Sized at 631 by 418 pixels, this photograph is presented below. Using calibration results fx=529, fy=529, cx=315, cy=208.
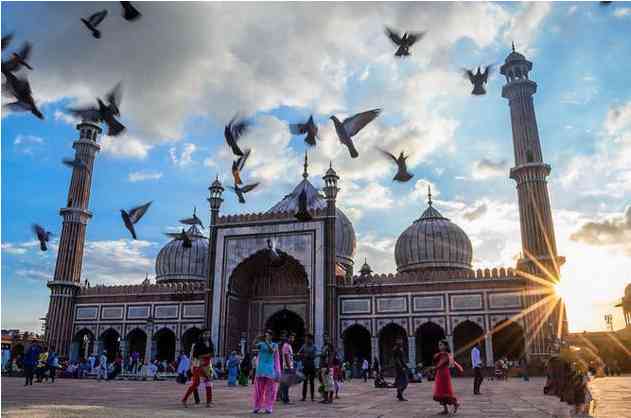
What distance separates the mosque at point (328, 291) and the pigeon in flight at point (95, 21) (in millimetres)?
20394

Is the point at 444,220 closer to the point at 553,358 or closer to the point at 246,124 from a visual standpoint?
the point at 246,124

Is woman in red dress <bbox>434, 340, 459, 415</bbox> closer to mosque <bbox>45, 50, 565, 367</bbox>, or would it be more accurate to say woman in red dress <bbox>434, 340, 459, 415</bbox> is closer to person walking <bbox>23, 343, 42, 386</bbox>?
person walking <bbox>23, 343, 42, 386</bbox>

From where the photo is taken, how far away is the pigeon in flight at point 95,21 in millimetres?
8859

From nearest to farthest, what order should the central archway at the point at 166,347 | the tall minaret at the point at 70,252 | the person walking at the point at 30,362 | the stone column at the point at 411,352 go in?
the person walking at the point at 30,362
the stone column at the point at 411,352
the tall minaret at the point at 70,252
the central archway at the point at 166,347

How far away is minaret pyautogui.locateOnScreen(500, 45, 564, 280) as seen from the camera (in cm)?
2633

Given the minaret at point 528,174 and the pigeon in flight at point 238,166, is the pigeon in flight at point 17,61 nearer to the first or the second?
the pigeon in flight at point 238,166

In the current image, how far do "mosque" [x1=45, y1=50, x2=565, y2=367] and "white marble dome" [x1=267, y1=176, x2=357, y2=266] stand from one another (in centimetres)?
29

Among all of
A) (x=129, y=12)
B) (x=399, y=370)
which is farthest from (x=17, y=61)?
(x=399, y=370)

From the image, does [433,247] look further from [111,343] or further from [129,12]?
[129,12]

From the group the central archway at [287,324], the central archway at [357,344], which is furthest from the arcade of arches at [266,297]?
the central archway at [357,344]

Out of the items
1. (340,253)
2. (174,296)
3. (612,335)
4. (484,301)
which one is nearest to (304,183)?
(340,253)

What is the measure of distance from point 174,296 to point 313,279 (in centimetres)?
890

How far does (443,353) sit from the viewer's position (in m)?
8.60

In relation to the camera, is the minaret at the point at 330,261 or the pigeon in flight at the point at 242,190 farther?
the minaret at the point at 330,261
